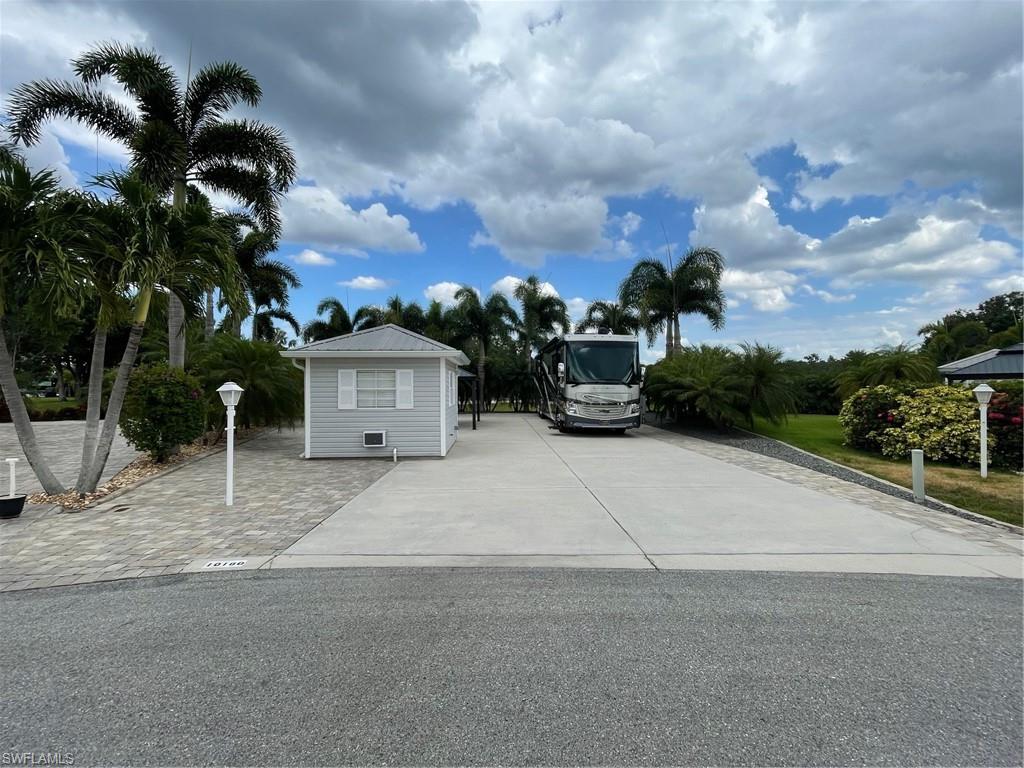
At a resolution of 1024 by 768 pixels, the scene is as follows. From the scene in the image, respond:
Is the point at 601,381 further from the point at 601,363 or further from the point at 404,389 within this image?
the point at 404,389

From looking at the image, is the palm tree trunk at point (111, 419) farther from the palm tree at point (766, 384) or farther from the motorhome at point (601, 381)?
the palm tree at point (766, 384)

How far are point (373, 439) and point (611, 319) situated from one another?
861 inches

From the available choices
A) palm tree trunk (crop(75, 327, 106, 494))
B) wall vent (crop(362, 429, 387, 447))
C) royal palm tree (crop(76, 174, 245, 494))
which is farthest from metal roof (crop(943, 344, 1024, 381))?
palm tree trunk (crop(75, 327, 106, 494))

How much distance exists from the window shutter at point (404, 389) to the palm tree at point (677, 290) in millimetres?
15418

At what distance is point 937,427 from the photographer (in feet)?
37.5

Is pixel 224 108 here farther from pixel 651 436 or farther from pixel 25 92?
pixel 651 436

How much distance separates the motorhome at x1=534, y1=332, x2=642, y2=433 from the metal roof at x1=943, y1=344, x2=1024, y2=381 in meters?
13.2

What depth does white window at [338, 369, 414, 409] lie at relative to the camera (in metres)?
12.6

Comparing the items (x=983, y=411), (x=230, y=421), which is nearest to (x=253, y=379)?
(x=230, y=421)

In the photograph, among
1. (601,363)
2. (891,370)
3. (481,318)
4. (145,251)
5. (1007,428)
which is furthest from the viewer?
(481,318)

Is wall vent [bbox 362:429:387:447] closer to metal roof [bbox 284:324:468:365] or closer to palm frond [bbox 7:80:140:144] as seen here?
metal roof [bbox 284:324:468:365]

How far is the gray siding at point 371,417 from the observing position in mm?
12633

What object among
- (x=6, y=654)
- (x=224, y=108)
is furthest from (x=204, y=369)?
(x=6, y=654)

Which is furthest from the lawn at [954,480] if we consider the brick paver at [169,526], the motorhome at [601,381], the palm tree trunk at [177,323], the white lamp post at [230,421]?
the palm tree trunk at [177,323]
